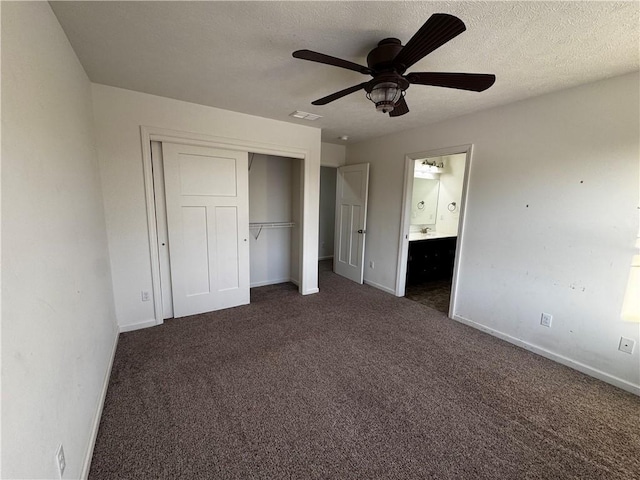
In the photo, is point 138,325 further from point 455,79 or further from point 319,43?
point 455,79

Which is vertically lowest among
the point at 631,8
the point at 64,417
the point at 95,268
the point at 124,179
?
the point at 64,417

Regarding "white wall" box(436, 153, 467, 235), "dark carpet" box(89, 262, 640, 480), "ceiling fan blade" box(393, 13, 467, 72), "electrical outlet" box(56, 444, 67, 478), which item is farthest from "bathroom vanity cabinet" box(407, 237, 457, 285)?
"electrical outlet" box(56, 444, 67, 478)

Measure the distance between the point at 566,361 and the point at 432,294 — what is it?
178 centimetres

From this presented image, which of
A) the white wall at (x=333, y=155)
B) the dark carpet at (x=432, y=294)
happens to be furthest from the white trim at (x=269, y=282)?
the white wall at (x=333, y=155)

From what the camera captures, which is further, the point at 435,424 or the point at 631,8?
the point at 435,424

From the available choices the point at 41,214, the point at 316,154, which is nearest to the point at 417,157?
the point at 316,154

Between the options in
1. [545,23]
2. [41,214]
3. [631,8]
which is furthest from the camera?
[545,23]

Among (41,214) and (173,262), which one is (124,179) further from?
(41,214)

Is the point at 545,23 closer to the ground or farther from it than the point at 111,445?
farther from it

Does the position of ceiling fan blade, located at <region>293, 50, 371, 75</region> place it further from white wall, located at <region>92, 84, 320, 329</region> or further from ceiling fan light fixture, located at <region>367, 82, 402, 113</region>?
white wall, located at <region>92, 84, 320, 329</region>

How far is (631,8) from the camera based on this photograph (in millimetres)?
1338

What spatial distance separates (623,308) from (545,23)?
84.7 inches

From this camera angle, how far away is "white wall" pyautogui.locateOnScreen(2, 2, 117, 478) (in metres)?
0.89

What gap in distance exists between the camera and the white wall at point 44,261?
89 cm
